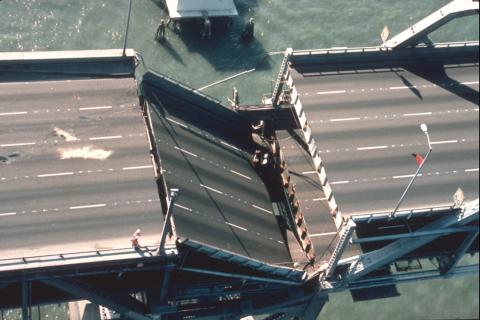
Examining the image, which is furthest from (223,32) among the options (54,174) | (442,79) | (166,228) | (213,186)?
(166,228)

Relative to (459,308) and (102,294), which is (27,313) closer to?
(102,294)

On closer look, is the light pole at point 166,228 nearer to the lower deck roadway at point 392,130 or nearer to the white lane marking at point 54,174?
the white lane marking at point 54,174

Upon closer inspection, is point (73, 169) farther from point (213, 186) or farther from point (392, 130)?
point (392, 130)

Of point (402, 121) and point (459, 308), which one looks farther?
point (459, 308)

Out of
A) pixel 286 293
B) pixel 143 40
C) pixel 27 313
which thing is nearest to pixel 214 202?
pixel 286 293

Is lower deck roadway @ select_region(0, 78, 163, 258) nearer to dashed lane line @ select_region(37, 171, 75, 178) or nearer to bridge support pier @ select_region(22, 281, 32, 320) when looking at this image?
dashed lane line @ select_region(37, 171, 75, 178)

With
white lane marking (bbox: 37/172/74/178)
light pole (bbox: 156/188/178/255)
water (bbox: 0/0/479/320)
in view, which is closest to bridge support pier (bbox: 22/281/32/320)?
white lane marking (bbox: 37/172/74/178)

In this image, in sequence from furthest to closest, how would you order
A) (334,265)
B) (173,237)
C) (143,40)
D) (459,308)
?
(143,40)
(459,308)
(334,265)
(173,237)

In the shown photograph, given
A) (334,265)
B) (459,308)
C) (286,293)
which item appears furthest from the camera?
(459,308)
